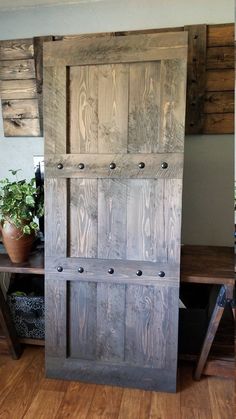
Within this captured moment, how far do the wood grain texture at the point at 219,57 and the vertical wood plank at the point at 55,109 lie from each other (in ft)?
2.91

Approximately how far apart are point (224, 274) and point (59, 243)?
843 millimetres

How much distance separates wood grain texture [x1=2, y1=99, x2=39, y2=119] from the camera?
2170 millimetres

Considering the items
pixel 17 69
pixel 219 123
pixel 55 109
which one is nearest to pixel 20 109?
pixel 17 69

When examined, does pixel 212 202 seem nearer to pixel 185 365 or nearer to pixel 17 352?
pixel 185 365

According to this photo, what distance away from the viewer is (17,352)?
2.02m

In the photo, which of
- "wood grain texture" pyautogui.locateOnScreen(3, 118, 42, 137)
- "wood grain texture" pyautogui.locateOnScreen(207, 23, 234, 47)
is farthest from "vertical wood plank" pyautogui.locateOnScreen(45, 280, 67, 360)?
"wood grain texture" pyautogui.locateOnScreen(207, 23, 234, 47)

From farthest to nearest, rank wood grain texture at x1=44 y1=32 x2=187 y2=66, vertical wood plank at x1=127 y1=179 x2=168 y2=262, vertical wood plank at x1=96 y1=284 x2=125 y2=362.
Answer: vertical wood plank at x1=96 y1=284 x2=125 y2=362 < vertical wood plank at x1=127 y1=179 x2=168 y2=262 < wood grain texture at x1=44 y1=32 x2=187 y2=66

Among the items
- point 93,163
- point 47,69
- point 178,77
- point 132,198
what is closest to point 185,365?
point 132,198

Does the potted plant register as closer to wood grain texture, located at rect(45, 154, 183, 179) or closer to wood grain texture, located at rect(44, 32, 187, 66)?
wood grain texture, located at rect(45, 154, 183, 179)

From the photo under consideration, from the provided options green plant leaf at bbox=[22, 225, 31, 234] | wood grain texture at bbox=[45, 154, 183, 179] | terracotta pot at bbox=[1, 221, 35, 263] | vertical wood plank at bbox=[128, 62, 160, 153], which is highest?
vertical wood plank at bbox=[128, 62, 160, 153]

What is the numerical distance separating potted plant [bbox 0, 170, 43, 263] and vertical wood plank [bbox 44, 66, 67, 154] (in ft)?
0.98

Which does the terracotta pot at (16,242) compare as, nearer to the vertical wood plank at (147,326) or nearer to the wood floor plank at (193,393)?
the vertical wood plank at (147,326)

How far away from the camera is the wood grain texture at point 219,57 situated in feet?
6.31

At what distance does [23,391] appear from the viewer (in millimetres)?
1736
